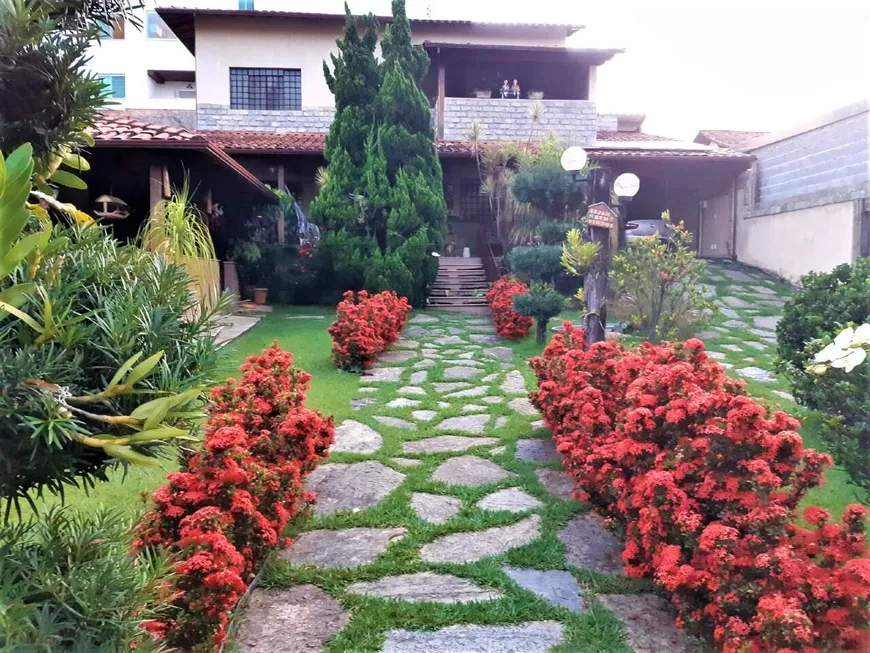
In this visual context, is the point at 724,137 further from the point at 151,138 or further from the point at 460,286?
the point at 151,138

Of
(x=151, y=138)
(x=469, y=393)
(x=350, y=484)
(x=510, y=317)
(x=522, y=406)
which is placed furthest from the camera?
(x=510, y=317)

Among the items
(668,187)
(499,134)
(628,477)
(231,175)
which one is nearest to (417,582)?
(628,477)

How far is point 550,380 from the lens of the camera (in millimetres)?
4367

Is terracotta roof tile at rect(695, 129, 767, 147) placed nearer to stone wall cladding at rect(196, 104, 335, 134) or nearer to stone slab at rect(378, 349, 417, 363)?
stone wall cladding at rect(196, 104, 335, 134)

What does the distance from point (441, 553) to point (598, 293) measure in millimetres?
3212

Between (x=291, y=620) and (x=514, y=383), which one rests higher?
(x=514, y=383)

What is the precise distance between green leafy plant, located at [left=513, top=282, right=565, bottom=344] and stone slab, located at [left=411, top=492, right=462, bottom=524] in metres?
4.69

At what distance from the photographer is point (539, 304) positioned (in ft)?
25.8

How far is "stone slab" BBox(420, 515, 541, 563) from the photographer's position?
282 cm

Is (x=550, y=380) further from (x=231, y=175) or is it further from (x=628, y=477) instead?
(x=231, y=175)

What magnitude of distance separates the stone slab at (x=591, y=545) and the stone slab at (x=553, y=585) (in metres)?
0.15

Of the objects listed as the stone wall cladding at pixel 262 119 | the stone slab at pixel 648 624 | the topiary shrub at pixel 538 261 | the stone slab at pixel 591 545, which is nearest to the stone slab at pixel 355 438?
the stone slab at pixel 591 545

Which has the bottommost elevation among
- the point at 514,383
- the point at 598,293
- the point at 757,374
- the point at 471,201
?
the point at 514,383

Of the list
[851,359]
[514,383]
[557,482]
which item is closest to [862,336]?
[851,359]
